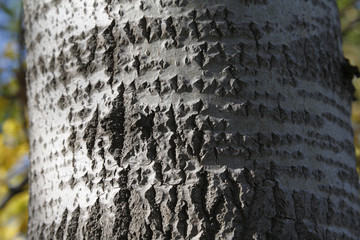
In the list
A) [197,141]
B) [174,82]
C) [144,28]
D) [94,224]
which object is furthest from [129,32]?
[94,224]

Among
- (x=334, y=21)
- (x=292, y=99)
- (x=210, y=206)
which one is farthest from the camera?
(x=334, y=21)

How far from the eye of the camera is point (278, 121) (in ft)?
3.05

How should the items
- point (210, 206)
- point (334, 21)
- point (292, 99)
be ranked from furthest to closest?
point (334, 21) → point (292, 99) → point (210, 206)

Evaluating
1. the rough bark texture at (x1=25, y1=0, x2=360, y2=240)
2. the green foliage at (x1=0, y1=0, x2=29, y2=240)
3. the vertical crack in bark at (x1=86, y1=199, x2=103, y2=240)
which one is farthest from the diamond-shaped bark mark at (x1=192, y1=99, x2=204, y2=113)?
the green foliage at (x1=0, y1=0, x2=29, y2=240)

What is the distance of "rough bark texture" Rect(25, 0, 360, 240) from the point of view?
2.85ft

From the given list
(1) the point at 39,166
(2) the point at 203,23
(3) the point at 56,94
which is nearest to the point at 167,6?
(2) the point at 203,23

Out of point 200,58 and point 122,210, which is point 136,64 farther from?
point 122,210

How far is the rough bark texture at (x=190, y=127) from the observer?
869 mm

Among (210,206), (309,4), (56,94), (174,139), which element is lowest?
(210,206)

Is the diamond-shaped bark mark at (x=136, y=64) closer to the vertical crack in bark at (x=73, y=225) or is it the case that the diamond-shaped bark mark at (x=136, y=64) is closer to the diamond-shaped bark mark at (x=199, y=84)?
the diamond-shaped bark mark at (x=199, y=84)

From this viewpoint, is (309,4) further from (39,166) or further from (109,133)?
(39,166)

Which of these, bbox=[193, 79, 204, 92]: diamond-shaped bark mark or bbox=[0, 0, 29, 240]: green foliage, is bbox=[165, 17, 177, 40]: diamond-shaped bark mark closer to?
bbox=[193, 79, 204, 92]: diamond-shaped bark mark

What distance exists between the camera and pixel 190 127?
2.92 feet

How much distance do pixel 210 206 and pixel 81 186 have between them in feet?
0.80
